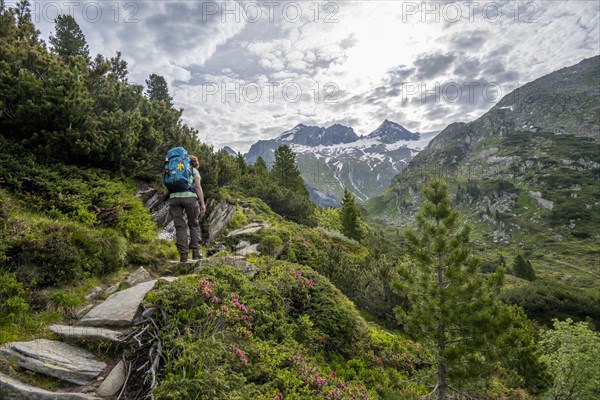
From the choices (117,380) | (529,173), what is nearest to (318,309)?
(117,380)

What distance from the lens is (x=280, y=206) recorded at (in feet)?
102

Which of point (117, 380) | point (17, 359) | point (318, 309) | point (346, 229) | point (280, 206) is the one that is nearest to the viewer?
point (17, 359)

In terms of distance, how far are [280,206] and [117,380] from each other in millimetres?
26678

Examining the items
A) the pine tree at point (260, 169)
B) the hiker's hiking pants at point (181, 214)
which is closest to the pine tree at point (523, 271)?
the pine tree at point (260, 169)

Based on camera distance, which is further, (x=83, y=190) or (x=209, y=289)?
(x=83, y=190)

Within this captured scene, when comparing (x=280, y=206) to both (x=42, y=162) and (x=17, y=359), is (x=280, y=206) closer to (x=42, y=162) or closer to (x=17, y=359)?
(x=42, y=162)

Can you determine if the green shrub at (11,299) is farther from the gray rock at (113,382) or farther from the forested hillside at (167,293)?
the gray rock at (113,382)

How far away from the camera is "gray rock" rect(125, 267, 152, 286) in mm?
7637

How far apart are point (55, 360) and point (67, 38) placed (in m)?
31.3

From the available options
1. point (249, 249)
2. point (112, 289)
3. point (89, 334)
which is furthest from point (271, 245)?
point (89, 334)

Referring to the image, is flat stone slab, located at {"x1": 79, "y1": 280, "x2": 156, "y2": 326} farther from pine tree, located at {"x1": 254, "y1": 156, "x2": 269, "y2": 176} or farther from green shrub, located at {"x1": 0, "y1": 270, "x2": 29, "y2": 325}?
pine tree, located at {"x1": 254, "y1": 156, "x2": 269, "y2": 176}

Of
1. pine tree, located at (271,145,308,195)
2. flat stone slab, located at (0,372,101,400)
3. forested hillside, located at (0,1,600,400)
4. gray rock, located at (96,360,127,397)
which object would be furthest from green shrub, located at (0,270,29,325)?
pine tree, located at (271,145,308,195)

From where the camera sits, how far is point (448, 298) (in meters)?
10.0

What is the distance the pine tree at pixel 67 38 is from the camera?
25375 millimetres
